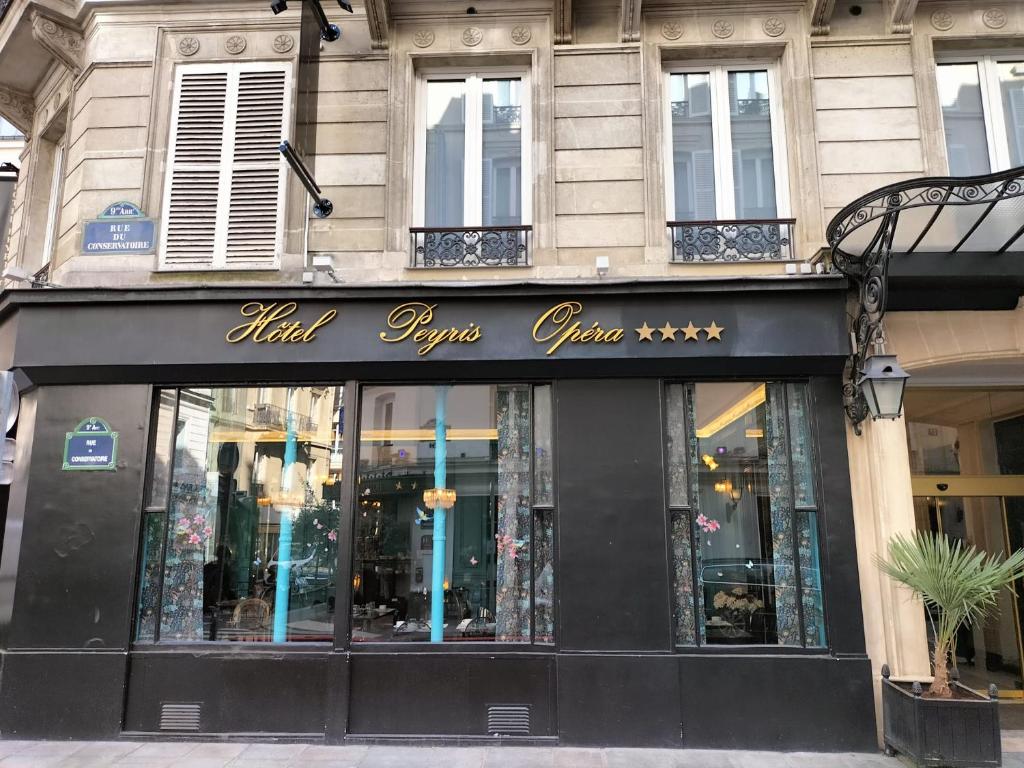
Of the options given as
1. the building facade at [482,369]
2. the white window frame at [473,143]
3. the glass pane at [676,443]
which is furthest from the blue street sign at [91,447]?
the glass pane at [676,443]

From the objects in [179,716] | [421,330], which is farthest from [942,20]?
[179,716]

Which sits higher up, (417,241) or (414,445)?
(417,241)

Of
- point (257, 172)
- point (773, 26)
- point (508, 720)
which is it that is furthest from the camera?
point (257, 172)

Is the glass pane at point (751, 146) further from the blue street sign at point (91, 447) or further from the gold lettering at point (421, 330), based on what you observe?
the blue street sign at point (91, 447)

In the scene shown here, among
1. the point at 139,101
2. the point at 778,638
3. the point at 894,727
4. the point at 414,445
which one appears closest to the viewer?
the point at 894,727

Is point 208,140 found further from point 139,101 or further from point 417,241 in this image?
point 417,241

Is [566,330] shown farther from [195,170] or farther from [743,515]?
[195,170]

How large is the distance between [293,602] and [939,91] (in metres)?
8.31

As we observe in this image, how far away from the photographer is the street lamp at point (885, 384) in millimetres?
6039

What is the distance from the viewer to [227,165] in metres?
7.58

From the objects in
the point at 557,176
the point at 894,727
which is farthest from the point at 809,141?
the point at 894,727

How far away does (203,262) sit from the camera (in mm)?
7367

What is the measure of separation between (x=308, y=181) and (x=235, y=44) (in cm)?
230

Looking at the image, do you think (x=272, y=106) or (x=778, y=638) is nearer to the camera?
(x=778, y=638)
